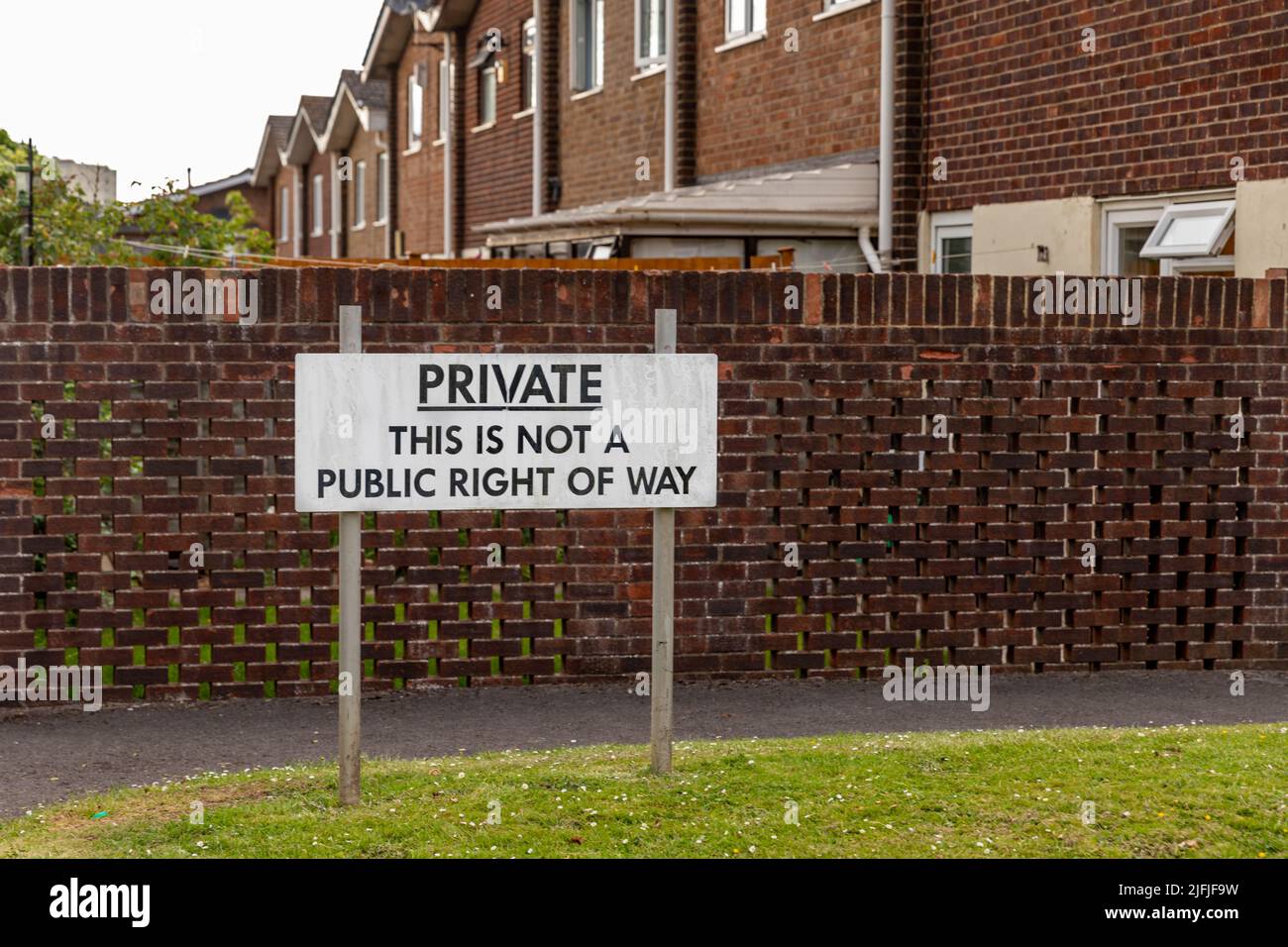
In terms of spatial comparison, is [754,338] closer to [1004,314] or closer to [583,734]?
[1004,314]

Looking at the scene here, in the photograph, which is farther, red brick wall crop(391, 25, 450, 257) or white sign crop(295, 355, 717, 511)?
red brick wall crop(391, 25, 450, 257)

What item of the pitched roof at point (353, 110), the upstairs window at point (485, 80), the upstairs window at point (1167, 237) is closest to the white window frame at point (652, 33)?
the upstairs window at point (485, 80)

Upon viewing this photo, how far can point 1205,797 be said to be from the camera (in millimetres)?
6273

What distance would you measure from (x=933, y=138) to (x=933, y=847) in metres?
10.6

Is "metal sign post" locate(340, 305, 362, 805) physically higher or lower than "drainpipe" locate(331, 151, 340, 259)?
lower

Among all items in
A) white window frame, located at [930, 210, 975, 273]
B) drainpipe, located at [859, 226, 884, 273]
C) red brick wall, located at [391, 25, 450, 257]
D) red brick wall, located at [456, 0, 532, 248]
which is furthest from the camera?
red brick wall, located at [391, 25, 450, 257]

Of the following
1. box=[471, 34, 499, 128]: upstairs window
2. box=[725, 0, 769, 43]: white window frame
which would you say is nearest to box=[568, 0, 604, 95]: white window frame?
box=[471, 34, 499, 128]: upstairs window

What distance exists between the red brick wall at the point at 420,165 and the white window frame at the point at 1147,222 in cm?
→ 1797

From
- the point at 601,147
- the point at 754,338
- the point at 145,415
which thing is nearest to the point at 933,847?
the point at 754,338

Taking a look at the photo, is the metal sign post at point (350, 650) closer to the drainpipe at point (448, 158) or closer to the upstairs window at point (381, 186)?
the drainpipe at point (448, 158)

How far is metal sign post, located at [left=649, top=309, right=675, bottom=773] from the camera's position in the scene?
663 centimetres

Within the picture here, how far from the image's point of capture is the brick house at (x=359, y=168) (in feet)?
116

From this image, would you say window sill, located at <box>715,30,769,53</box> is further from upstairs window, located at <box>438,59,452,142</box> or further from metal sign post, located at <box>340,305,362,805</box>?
metal sign post, located at <box>340,305,362,805</box>

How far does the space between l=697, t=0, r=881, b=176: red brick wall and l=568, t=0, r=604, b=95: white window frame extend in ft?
12.5
